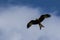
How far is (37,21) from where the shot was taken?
79.3 ft

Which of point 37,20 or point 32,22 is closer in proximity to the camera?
point 37,20

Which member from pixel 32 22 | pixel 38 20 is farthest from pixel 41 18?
pixel 32 22

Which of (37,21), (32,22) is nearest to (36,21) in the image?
(37,21)

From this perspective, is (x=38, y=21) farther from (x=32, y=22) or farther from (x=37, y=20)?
(x=32, y=22)

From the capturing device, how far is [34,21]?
82.6ft

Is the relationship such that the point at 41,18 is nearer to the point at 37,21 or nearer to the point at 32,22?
the point at 37,21

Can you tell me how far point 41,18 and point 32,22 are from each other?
2683 mm

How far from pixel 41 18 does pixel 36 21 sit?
1245mm

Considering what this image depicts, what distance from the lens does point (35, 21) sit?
24609 mm

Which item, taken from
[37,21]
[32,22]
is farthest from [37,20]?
[32,22]

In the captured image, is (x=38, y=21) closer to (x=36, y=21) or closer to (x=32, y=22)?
(x=36, y=21)

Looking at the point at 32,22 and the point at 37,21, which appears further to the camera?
the point at 32,22

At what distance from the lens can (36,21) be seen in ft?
79.8

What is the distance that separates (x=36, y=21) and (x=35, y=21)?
36 centimetres
